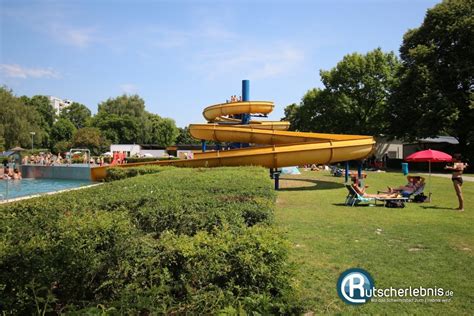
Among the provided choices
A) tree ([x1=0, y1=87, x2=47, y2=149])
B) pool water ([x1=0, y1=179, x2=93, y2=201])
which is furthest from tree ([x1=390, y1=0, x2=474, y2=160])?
tree ([x1=0, y1=87, x2=47, y2=149])

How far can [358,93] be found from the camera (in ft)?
149

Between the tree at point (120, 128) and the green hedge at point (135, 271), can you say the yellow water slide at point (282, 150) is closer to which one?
the green hedge at point (135, 271)

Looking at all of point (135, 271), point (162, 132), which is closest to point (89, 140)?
point (162, 132)

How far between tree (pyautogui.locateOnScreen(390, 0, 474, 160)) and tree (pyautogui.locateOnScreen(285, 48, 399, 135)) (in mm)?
9186

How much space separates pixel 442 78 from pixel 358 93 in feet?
45.8

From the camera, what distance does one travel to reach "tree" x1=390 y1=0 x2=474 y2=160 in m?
30.0

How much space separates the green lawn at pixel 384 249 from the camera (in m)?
4.45

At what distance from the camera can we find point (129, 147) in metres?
65.5

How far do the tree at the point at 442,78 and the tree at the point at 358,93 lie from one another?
919 cm

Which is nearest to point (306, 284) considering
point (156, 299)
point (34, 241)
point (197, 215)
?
point (197, 215)

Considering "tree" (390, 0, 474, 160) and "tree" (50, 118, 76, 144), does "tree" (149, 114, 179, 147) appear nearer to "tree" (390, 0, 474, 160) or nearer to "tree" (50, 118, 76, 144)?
"tree" (50, 118, 76, 144)

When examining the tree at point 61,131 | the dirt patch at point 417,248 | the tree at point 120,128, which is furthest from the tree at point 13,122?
the dirt patch at point 417,248

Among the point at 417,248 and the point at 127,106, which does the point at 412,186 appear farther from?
the point at 127,106

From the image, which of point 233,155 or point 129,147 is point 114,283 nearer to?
point 233,155
